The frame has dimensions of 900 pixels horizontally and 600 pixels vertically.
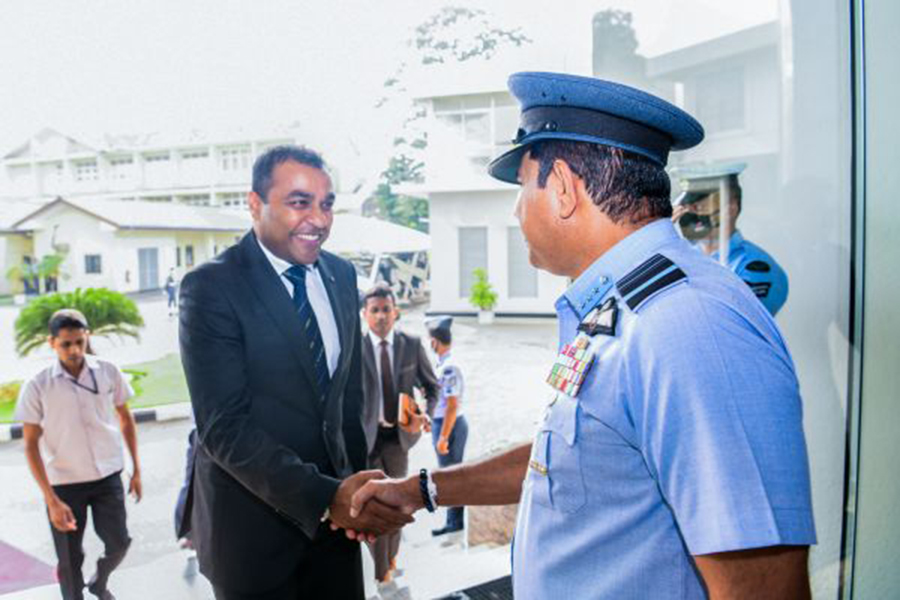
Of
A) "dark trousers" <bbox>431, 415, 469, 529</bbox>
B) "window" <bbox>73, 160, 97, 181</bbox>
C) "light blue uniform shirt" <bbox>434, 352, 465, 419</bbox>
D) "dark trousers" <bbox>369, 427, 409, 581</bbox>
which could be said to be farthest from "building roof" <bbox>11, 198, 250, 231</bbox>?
"dark trousers" <bbox>431, 415, 469, 529</bbox>

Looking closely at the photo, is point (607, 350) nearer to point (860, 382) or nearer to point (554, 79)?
point (554, 79)

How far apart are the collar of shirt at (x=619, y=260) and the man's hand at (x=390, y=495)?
2.94ft

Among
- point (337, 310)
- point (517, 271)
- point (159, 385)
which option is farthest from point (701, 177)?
point (517, 271)

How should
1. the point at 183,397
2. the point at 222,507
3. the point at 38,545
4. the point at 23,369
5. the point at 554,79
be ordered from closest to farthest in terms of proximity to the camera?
the point at 554,79, the point at 222,507, the point at 23,369, the point at 38,545, the point at 183,397

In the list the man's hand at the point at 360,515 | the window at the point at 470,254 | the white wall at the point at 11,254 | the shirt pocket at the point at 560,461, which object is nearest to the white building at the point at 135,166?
the white wall at the point at 11,254

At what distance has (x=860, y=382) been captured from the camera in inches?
73.4

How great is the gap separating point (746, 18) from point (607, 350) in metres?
2.10

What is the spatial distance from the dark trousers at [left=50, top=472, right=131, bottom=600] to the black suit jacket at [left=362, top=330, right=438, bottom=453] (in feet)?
3.77

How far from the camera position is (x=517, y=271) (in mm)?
8047

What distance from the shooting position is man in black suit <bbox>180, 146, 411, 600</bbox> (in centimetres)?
155

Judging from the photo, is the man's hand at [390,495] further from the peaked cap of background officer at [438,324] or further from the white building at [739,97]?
the peaked cap of background officer at [438,324]

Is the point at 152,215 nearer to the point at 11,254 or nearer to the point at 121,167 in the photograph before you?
the point at 121,167

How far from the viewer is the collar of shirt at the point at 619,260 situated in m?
0.84

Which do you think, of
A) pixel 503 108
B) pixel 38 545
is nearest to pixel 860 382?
pixel 38 545
